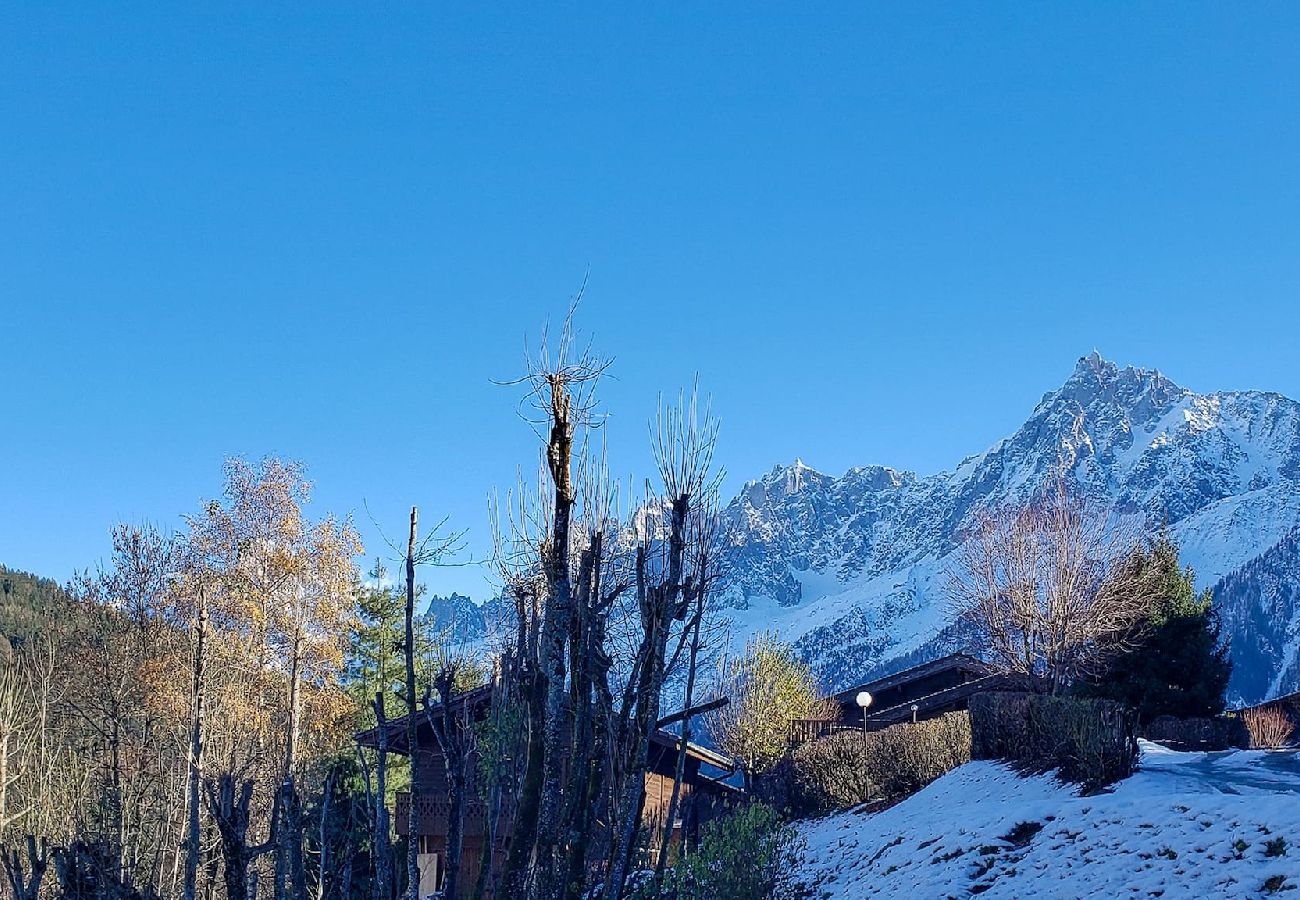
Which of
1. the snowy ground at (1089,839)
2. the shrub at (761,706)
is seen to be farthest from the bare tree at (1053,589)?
the snowy ground at (1089,839)

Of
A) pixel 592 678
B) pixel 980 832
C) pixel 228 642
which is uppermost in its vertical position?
Result: pixel 228 642

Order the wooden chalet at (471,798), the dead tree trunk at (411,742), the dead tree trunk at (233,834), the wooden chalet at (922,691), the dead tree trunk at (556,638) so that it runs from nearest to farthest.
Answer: the dead tree trunk at (233,834) < the dead tree trunk at (556,638) < the dead tree trunk at (411,742) < the wooden chalet at (471,798) < the wooden chalet at (922,691)

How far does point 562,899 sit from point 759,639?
115 ft

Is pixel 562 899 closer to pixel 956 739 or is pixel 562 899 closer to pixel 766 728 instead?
pixel 956 739

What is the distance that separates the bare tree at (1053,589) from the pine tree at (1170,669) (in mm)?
553

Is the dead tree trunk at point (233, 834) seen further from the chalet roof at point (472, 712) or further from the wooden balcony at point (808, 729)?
the wooden balcony at point (808, 729)

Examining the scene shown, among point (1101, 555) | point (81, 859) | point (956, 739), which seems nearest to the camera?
point (81, 859)

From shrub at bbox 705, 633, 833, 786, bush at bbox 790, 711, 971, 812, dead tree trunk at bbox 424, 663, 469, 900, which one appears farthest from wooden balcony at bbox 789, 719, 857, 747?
dead tree trunk at bbox 424, 663, 469, 900

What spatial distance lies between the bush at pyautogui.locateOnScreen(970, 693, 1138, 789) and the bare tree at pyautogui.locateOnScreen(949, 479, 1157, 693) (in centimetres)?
1235

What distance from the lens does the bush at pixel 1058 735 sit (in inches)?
656

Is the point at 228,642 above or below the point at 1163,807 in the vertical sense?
above

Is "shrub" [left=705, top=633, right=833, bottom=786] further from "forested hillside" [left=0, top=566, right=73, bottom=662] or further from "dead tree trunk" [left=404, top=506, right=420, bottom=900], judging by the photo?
"dead tree trunk" [left=404, top=506, right=420, bottom=900]

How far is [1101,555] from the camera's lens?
39.9 meters

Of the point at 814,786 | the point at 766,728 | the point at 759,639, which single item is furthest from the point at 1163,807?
the point at 759,639
